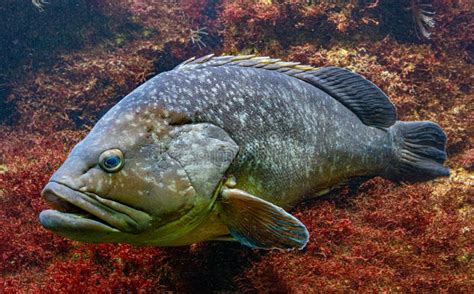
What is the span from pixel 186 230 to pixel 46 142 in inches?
212

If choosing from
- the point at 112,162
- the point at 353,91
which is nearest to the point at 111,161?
the point at 112,162

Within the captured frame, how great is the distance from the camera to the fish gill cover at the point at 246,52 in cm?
312

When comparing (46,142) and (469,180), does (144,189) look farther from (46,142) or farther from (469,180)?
(46,142)

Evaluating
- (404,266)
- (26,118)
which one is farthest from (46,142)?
(404,266)

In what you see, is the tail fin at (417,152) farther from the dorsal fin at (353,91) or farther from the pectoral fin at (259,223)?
the pectoral fin at (259,223)

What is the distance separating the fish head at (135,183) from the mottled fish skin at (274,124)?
0.65 ft

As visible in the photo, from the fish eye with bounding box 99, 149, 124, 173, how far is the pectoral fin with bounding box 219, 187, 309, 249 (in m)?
0.77

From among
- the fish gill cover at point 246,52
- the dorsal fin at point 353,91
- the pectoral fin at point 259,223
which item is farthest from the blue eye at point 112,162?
the dorsal fin at point 353,91

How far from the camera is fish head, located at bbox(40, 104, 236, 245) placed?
2275 millimetres

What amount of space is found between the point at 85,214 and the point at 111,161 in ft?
1.23

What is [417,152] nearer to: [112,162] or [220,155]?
[220,155]

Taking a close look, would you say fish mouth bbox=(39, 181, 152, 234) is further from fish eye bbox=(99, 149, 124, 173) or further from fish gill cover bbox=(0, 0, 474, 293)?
fish gill cover bbox=(0, 0, 474, 293)

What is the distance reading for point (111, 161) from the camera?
2400mm

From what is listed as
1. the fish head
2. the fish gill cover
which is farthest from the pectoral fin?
the fish gill cover
